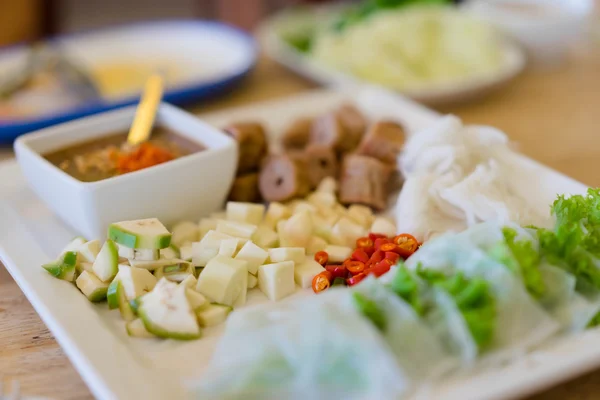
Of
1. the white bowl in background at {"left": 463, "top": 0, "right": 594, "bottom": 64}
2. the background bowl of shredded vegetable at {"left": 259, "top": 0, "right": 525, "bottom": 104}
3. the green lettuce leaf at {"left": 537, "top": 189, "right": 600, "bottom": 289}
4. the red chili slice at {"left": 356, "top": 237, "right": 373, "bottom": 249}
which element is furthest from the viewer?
the white bowl in background at {"left": 463, "top": 0, "right": 594, "bottom": 64}

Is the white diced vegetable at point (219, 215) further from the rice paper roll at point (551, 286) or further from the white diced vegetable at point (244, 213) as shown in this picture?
the rice paper roll at point (551, 286)

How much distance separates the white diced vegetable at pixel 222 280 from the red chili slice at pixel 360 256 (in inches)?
13.8

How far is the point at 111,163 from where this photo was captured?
2.29 metres

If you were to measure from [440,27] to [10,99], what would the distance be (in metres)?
2.40

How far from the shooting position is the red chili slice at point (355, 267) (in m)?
1.93

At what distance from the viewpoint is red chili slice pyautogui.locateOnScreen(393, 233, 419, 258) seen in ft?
6.55

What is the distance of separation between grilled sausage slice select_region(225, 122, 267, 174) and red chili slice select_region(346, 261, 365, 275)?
0.81 meters

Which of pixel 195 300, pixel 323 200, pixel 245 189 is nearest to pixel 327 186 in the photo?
pixel 323 200

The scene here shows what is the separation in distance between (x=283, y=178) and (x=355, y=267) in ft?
2.06

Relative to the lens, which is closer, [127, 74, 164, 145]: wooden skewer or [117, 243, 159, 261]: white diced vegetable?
[117, 243, 159, 261]: white diced vegetable

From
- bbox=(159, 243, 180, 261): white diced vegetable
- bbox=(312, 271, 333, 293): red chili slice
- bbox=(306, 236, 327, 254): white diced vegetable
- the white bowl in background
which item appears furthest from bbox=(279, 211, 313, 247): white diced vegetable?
the white bowl in background

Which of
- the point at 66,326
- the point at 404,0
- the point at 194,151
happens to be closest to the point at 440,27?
the point at 404,0

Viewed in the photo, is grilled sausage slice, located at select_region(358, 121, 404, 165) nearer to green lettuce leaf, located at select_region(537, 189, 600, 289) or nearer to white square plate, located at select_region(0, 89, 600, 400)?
white square plate, located at select_region(0, 89, 600, 400)

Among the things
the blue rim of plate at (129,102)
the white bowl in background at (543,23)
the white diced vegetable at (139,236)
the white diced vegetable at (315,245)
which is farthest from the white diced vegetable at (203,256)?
the white bowl in background at (543,23)
